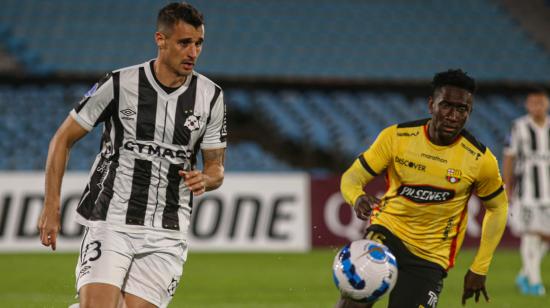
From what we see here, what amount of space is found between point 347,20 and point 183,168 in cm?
1876

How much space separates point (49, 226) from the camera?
4820 mm

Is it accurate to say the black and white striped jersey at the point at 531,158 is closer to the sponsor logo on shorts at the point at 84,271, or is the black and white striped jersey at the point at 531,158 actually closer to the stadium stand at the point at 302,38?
the sponsor logo on shorts at the point at 84,271

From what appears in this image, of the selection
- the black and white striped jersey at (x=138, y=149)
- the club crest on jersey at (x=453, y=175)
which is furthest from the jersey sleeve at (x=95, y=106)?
the club crest on jersey at (x=453, y=175)

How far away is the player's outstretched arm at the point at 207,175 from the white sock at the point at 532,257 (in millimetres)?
5735

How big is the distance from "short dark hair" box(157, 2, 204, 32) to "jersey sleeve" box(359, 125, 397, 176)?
140 centimetres

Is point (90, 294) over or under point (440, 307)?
over

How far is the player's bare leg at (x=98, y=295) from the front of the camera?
475cm

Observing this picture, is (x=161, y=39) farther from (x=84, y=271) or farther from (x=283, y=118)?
(x=283, y=118)

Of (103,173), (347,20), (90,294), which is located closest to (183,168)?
(103,173)

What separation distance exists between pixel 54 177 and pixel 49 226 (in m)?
0.26

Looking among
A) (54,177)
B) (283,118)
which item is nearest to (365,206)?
(54,177)

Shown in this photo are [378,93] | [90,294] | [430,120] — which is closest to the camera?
[90,294]

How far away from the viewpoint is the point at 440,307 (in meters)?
8.88

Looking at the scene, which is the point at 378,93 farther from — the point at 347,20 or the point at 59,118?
the point at 59,118
